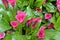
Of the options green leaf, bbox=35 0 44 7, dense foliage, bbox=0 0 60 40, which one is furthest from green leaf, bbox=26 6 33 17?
green leaf, bbox=35 0 44 7

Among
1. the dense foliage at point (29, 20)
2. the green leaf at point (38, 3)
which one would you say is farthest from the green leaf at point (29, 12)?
the green leaf at point (38, 3)

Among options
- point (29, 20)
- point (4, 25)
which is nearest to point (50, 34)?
point (29, 20)

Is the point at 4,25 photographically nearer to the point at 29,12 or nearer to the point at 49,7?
the point at 29,12

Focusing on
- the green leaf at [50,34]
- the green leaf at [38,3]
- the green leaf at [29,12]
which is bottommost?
the green leaf at [50,34]

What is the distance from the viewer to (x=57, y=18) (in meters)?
1.66

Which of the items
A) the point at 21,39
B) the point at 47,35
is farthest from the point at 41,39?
the point at 21,39

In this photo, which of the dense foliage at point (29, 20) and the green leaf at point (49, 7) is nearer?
the dense foliage at point (29, 20)

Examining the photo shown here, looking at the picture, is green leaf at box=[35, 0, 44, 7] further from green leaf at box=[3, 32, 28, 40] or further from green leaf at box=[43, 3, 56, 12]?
green leaf at box=[3, 32, 28, 40]

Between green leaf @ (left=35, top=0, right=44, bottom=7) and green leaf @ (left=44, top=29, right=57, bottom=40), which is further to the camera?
green leaf @ (left=35, top=0, right=44, bottom=7)

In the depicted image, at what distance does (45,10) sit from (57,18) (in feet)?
0.53

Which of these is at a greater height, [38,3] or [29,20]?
[38,3]

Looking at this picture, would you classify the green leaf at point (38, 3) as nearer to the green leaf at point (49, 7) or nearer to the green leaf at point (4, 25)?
the green leaf at point (49, 7)

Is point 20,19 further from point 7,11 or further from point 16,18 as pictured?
point 7,11

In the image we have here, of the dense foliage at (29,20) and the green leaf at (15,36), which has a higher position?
the dense foliage at (29,20)
